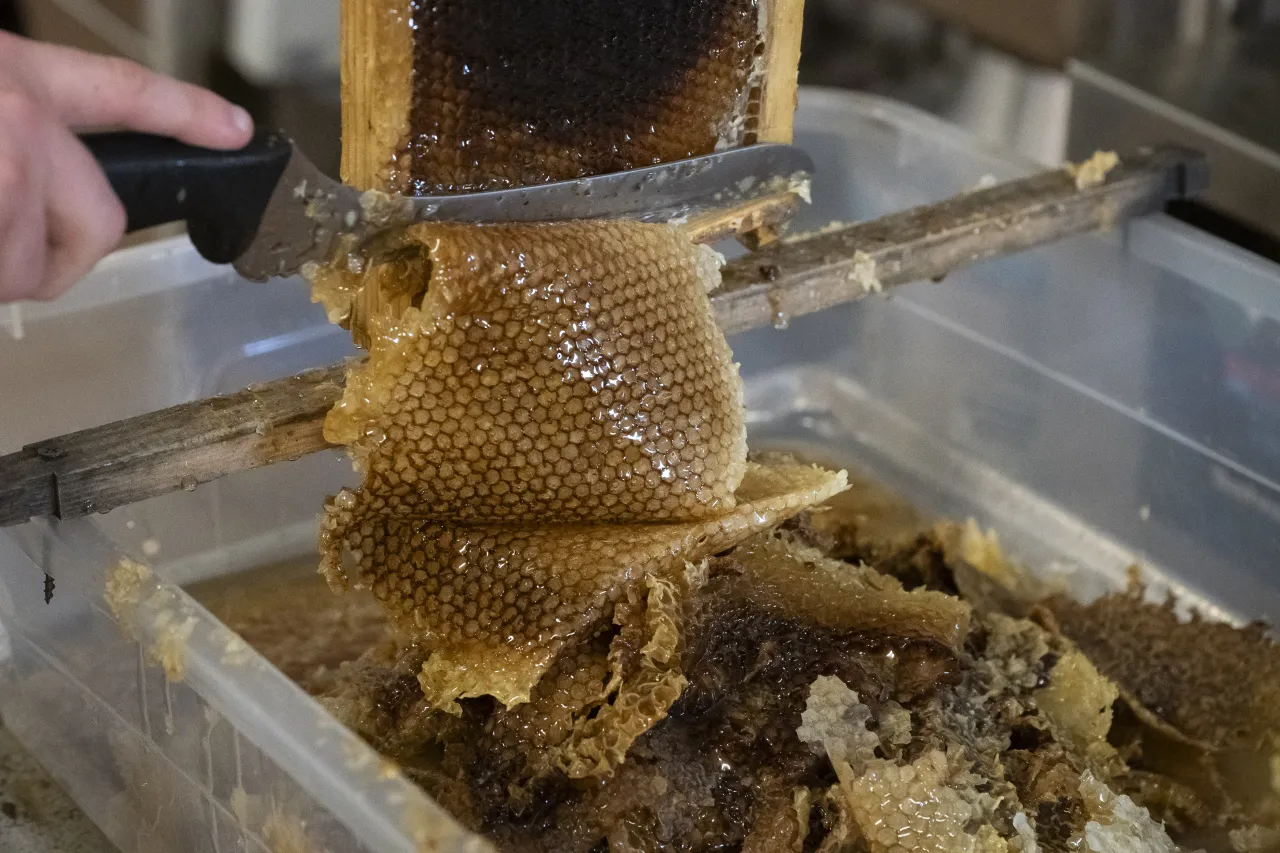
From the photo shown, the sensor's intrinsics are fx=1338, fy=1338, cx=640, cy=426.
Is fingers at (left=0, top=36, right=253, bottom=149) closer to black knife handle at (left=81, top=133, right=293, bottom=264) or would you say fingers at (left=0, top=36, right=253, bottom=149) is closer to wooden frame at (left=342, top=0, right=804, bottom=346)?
black knife handle at (left=81, top=133, right=293, bottom=264)

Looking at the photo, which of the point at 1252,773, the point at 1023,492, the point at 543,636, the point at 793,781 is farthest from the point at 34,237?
the point at 1023,492

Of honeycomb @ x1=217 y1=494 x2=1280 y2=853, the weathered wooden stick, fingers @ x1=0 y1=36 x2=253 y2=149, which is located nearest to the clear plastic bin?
the weathered wooden stick

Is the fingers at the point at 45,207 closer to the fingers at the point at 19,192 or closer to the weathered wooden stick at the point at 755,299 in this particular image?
the fingers at the point at 19,192

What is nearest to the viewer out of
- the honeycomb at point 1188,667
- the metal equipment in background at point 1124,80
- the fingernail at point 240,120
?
the fingernail at point 240,120

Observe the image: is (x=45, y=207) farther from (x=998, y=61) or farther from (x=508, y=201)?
(x=998, y=61)

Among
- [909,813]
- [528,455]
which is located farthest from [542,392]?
[909,813]

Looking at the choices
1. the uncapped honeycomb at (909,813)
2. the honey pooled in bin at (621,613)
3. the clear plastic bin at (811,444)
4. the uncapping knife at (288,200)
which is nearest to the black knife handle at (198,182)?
the uncapping knife at (288,200)

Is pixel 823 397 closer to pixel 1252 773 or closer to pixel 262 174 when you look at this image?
pixel 1252 773
